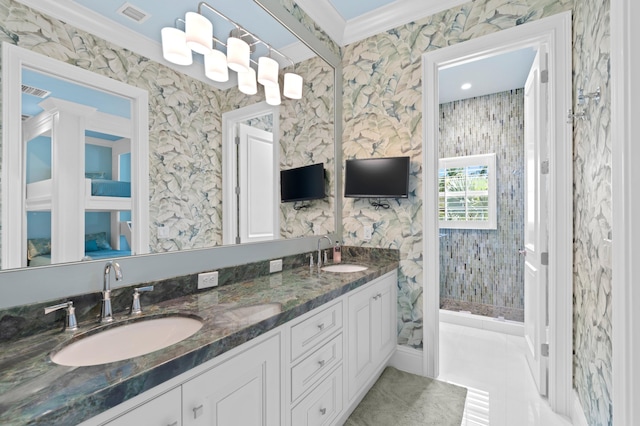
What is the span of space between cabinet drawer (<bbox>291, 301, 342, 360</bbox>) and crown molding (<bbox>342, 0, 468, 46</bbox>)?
222cm

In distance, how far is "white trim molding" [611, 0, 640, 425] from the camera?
3.42 ft

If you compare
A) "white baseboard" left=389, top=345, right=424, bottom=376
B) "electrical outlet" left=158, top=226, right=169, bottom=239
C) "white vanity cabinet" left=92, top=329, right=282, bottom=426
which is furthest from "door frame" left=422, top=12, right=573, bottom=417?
"electrical outlet" left=158, top=226, right=169, bottom=239

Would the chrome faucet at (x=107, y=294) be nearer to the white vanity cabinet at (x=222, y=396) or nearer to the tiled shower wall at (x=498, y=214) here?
the white vanity cabinet at (x=222, y=396)

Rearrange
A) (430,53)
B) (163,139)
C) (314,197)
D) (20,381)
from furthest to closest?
(314,197) → (430,53) → (163,139) → (20,381)

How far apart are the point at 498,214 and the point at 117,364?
4033 millimetres

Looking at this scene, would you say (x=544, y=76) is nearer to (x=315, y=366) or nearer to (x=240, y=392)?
(x=315, y=366)

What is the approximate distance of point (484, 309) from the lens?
361 cm

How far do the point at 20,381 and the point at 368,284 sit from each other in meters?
1.60

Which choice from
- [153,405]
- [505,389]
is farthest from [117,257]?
[505,389]

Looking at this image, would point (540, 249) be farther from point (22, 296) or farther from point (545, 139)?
point (22, 296)

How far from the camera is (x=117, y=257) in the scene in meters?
1.22

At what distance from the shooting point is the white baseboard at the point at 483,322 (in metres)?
3.02

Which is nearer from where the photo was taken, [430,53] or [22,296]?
[22,296]

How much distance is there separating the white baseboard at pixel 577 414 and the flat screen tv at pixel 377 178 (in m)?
1.58
